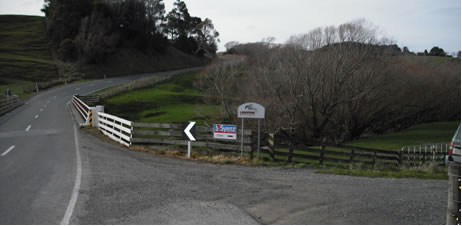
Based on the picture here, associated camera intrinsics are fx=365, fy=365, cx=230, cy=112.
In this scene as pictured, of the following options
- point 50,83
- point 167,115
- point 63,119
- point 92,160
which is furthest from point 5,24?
point 92,160

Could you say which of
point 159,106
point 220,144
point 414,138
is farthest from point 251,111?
point 159,106

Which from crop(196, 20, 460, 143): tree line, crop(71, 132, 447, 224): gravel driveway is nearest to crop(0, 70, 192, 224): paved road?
crop(71, 132, 447, 224): gravel driveway

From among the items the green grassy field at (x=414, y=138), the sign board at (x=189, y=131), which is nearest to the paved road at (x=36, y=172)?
the sign board at (x=189, y=131)

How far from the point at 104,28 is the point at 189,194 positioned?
235ft

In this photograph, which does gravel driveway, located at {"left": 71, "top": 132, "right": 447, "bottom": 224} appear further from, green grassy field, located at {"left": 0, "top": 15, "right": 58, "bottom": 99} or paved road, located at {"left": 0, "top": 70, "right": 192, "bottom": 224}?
green grassy field, located at {"left": 0, "top": 15, "right": 58, "bottom": 99}

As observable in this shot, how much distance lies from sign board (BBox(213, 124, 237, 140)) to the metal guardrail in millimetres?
3808

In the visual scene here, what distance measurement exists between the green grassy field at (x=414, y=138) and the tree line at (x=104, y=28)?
55.2m

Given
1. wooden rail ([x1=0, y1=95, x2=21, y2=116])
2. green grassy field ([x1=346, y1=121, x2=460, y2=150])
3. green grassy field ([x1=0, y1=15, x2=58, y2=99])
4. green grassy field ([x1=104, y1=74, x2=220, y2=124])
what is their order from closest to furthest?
1. green grassy field ([x1=346, y1=121, x2=460, y2=150])
2. wooden rail ([x1=0, y1=95, x2=21, y2=116])
3. green grassy field ([x1=104, y1=74, x2=220, y2=124])
4. green grassy field ([x1=0, y1=15, x2=58, y2=99])

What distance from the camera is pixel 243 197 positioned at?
721 centimetres

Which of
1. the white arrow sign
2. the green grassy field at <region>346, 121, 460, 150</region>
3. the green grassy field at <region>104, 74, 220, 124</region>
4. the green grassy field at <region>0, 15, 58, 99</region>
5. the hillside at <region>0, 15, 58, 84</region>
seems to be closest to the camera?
the white arrow sign

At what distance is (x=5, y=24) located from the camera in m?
101

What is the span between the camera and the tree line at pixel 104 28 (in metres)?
70.2

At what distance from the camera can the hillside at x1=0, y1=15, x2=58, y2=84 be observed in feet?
200

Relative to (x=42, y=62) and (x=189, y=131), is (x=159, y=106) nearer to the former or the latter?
(x=189, y=131)
